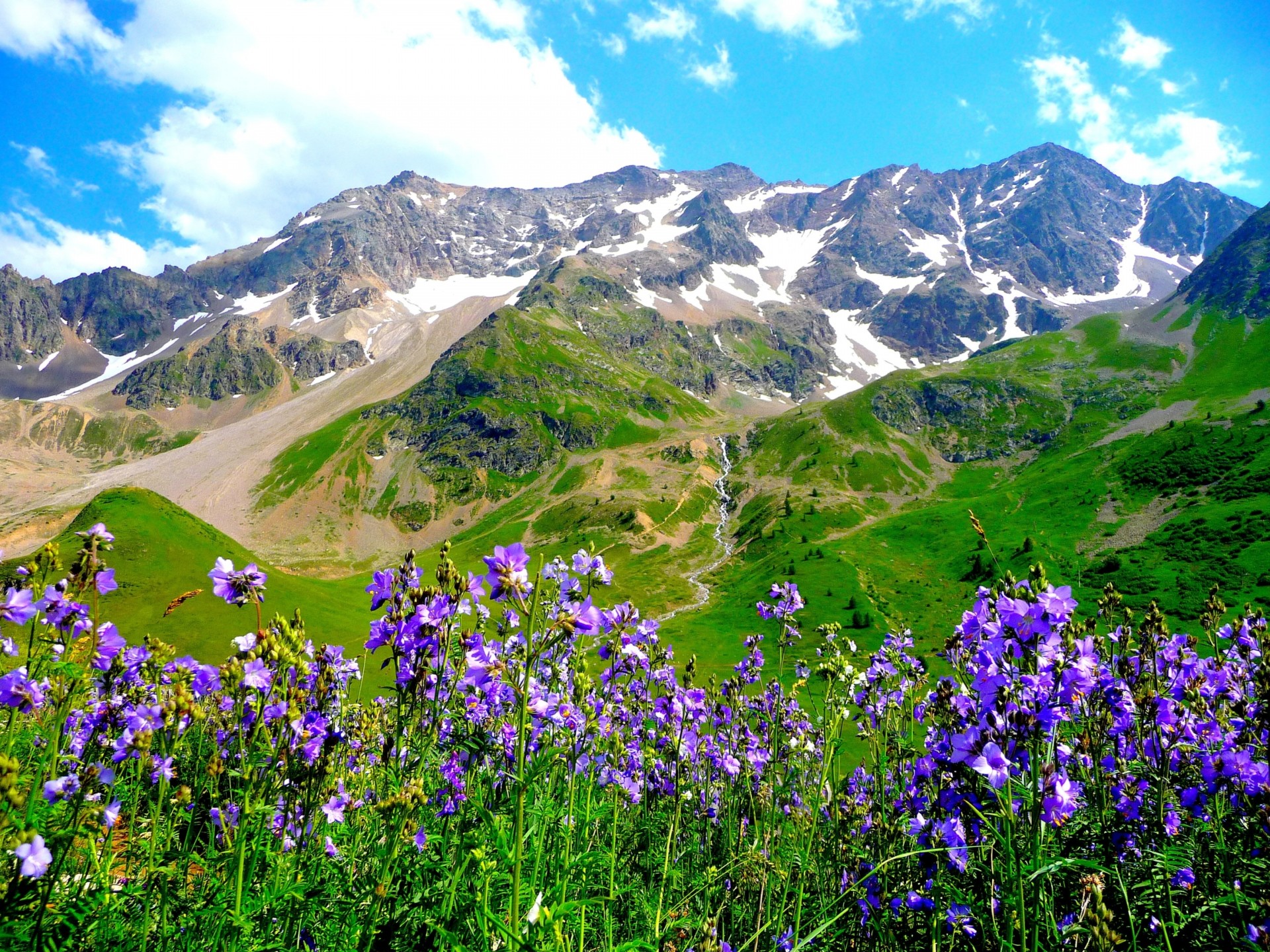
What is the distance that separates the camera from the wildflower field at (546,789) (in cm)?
358

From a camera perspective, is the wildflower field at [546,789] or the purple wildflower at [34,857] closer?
the purple wildflower at [34,857]

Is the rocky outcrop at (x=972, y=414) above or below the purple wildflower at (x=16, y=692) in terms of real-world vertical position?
above

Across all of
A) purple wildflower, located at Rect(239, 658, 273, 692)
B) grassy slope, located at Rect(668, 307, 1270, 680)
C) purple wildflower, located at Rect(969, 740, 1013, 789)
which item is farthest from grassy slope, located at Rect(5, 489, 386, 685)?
grassy slope, located at Rect(668, 307, 1270, 680)

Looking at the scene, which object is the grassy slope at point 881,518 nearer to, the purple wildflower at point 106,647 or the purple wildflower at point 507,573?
the purple wildflower at point 507,573

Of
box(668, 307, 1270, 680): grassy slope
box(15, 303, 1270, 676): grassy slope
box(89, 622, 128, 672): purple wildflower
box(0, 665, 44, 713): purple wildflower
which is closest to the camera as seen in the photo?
box(0, 665, 44, 713): purple wildflower

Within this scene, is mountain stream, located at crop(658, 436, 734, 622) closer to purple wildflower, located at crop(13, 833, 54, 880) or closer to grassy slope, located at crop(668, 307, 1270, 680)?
grassy slope, located at crop(668, 307, 1270, 680)

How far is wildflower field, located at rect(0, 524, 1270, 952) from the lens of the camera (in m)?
3.58

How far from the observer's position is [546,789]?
5.79m

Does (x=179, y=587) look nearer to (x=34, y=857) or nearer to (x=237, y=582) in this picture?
(x=237, y=582)

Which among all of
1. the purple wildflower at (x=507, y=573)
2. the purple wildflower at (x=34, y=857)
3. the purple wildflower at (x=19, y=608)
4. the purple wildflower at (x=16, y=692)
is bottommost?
the purple wildflower at (x=34, y=857)

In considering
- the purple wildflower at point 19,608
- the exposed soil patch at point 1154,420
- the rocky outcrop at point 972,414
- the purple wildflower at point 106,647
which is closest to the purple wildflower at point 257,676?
the purple wildflower at point 106,647

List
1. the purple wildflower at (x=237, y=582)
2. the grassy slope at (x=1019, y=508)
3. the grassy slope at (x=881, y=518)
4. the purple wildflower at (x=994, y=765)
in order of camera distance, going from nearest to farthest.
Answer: the purple wildflower at (x=994, y=765) → the purple wildflower at (x=237, y=582) → the grassy slope at (x=881, y=518) → the grassy slope at (x=1019, y=508)

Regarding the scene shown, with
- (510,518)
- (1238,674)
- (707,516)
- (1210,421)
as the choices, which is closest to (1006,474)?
(1210,421)

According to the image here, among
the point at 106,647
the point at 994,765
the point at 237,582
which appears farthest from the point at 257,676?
the point at 994,765
